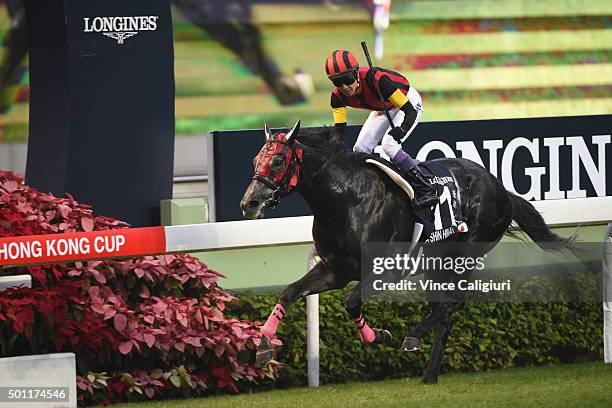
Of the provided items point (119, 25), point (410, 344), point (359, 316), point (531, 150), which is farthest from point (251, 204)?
point (531, 150)

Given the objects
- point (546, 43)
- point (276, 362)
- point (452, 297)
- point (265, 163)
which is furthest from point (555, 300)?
point (546, 43)

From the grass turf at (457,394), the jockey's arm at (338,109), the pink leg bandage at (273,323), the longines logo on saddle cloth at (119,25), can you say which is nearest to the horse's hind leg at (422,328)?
the grass turf at (457,394)

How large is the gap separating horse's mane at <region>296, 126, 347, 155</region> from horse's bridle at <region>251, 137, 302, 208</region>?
0.16m

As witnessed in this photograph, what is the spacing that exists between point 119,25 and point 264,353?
7.85 ft

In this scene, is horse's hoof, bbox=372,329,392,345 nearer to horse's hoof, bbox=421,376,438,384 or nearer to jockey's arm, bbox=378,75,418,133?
horse's hoof, bbox=421,376,438,384

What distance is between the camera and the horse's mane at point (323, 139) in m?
8.24

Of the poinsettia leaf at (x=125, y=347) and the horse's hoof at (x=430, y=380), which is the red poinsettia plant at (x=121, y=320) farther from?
the horse's hoof at (x=430, y=380)

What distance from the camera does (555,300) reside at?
31.3 feet

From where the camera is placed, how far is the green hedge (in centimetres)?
880

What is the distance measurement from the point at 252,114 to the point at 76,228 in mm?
3725

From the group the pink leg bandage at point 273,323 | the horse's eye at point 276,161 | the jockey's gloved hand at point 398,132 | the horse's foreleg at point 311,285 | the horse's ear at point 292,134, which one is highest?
the jockey's gloved hand at point 398,132

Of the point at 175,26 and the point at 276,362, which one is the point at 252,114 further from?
the point at 276,362

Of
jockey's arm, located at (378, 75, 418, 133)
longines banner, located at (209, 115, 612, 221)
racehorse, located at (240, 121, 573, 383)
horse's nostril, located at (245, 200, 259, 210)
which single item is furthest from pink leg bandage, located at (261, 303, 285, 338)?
longines banner, located at (209, 115, 612, 221)

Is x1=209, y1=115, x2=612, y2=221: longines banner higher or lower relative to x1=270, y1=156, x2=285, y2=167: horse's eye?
higher
